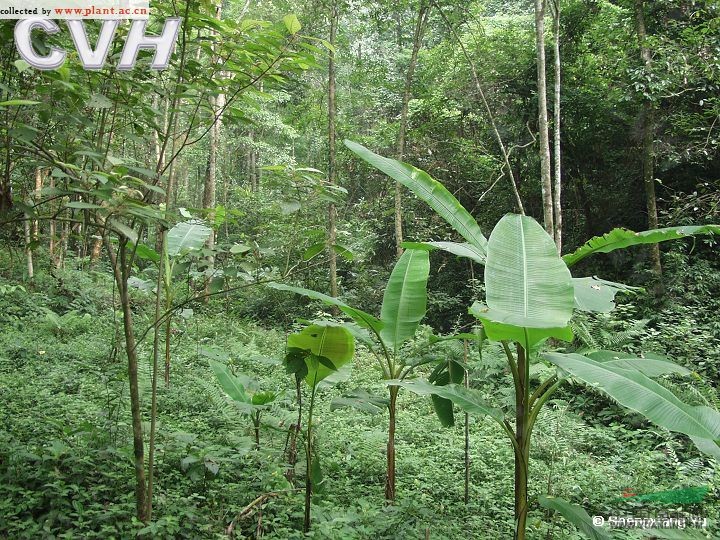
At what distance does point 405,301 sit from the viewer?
136 inches

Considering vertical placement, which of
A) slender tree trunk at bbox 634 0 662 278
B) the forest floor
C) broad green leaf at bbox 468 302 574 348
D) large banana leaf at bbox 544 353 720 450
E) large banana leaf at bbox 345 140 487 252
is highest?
slender tree trunk at bbox 634 0 662 278

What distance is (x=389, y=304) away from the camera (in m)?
3.47

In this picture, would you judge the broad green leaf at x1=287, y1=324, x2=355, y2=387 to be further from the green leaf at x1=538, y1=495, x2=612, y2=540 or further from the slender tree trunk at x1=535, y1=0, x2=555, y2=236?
the slender tree trunk at x1=535, y1=0, x2=555, y2=236

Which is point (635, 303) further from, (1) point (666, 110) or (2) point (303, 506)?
(2) point (303, 506)

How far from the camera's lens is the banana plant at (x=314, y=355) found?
9.77 ft

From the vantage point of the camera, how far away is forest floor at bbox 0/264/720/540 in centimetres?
284

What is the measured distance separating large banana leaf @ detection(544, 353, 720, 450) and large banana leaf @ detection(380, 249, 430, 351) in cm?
118

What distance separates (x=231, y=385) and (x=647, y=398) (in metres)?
2.70

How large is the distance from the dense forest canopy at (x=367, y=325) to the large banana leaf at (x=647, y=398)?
0.01 m

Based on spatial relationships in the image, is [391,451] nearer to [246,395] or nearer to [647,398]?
[246,395]

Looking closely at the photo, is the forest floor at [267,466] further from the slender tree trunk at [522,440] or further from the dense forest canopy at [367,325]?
the slender tree trunk at [522,440]

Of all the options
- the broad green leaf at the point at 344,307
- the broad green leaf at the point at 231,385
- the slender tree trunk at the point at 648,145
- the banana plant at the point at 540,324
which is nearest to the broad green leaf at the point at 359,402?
the broad green leaf at the point at 344,307

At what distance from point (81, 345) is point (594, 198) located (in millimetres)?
9804

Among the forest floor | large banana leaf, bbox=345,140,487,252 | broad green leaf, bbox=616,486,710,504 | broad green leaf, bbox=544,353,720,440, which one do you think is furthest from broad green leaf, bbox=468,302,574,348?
broad green leaf, bbox=616,486,710,504
